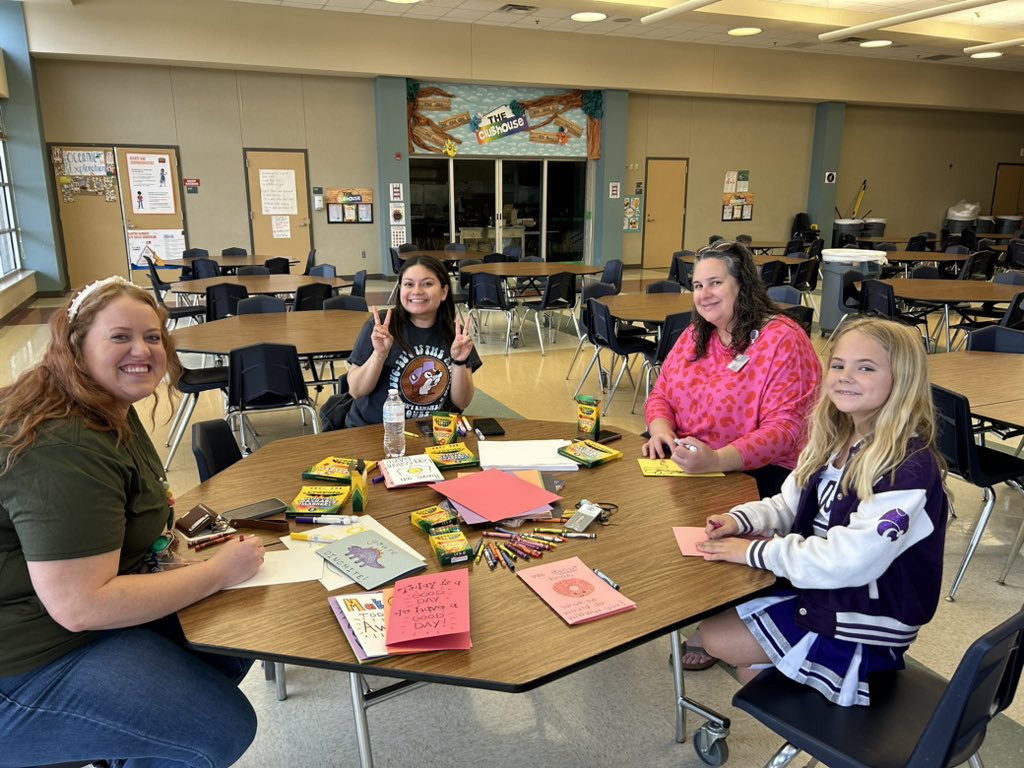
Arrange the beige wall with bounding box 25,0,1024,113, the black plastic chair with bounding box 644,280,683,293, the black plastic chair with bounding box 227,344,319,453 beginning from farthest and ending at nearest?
the beige wall with bounding box 25,0,1024,113
the black plastic chair with bounding box 644,280,683,293
the black plastic chair with bounding box 227,344,319,453

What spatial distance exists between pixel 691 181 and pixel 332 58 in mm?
7331

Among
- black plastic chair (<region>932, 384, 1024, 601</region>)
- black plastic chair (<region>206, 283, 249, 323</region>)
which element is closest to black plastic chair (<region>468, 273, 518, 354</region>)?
black plastic chair (<region>206, 283, 249, 323</region>)

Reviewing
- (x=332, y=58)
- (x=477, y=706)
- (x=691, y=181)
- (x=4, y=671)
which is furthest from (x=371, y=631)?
(x=691, y=181)

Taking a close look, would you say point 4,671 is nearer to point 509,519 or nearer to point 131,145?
point 509,519

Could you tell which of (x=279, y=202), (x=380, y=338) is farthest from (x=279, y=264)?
(x=380, y=338)

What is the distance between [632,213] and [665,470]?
1247cm

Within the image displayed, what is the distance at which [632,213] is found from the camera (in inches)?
548

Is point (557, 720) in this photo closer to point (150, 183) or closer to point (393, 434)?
point (393, 434)

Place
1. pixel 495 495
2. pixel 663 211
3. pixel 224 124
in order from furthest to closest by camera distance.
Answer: pixel 663 211 → pixel 224 124 → pixel 495 495

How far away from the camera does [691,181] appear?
1434 cm

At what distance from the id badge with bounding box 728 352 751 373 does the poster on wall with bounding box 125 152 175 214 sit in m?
10.8

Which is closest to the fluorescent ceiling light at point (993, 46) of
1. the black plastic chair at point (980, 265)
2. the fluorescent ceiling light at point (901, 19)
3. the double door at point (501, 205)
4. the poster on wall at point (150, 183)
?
the fluorescent ceiling light at point (901, 19)

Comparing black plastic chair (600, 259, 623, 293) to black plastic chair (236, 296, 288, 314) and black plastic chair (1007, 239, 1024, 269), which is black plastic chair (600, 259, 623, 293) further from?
black plastic chair (1007, 239, 1024, 269)

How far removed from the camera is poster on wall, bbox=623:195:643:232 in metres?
13.8
